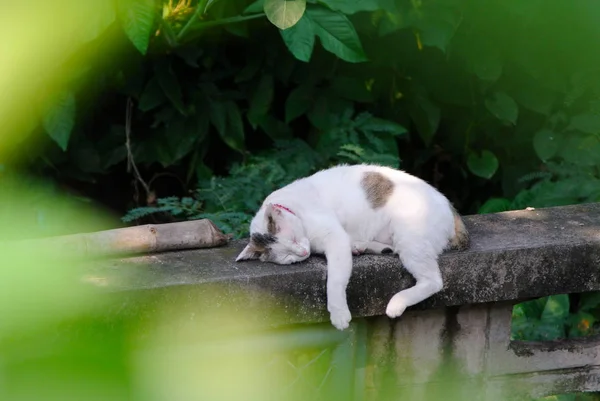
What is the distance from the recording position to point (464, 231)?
9.99ft

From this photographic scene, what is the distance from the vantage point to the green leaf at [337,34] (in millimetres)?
3854

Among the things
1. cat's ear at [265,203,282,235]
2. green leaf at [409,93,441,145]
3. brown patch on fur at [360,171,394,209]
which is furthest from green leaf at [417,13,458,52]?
cat's ear at [265,203,282,235]

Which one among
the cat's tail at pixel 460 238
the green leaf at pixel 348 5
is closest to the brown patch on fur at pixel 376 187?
the cat's tail at pixel 460 238

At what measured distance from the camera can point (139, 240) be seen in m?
2.96

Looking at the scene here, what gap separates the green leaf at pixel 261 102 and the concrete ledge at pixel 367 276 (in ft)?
4.71

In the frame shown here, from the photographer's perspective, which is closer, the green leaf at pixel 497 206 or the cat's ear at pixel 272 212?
the cat's ear at pixel 272 212

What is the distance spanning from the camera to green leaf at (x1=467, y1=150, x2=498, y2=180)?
462cm

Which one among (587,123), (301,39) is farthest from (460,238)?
(587,123)

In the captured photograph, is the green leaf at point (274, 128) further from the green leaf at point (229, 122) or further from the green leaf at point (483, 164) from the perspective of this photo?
the green leaf at point (483, 164)

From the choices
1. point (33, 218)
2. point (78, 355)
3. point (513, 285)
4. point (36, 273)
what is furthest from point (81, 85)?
Result: point (513, 285)

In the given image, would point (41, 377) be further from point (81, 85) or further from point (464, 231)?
point (81, 85)

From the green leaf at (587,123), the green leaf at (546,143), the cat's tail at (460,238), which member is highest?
the green leaf at (587,123)

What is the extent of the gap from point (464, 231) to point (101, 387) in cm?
146

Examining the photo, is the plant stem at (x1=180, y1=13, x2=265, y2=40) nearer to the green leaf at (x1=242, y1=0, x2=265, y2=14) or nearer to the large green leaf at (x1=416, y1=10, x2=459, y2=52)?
the green leaf at (x1=242, y1=0, x2=265, y2=14)
